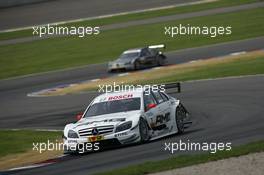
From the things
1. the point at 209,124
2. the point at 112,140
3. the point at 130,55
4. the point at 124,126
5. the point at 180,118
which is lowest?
the point at 130,55

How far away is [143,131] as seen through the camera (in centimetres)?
1638

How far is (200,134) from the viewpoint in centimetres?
1680

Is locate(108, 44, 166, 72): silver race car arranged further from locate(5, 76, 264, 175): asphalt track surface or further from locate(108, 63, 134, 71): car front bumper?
locate(5, 76, 264, 175): asphalt track surface

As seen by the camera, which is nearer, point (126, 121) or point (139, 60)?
point (126, 121)

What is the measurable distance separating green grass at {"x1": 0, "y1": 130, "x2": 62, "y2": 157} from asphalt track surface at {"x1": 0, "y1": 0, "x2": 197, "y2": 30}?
29.4m

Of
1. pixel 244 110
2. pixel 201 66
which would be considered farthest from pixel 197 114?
pixel 201 66

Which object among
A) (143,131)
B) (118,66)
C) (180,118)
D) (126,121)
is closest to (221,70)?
(118,66)

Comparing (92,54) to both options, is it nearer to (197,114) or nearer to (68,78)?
(68,78)

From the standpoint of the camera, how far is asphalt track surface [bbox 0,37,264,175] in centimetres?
1457

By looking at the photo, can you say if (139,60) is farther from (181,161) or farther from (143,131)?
(181,161)

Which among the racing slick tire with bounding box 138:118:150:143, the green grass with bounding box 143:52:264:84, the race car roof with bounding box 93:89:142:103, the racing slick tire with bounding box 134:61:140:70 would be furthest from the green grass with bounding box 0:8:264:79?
the racing slick tire with bounding box 138:118:150:143

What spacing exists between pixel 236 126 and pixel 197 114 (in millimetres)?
4081
